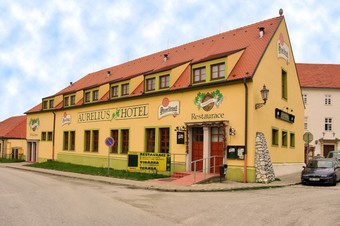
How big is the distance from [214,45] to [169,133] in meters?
6.94

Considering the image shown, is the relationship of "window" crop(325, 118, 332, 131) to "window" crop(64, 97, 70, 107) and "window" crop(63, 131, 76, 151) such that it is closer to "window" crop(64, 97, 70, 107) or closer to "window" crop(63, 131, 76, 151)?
"window" crop(63, 131, 76, 151)

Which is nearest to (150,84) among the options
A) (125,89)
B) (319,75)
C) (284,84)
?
(125,89)

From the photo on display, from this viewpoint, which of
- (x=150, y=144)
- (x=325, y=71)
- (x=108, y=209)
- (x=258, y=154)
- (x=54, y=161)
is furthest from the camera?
(x=325, y=71)

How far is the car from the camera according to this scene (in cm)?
1888

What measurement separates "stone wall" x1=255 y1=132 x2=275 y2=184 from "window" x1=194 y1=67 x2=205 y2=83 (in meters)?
4.85

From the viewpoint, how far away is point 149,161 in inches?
911

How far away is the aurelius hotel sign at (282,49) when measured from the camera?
23.2m

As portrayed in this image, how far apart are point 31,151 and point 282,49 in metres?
29.4

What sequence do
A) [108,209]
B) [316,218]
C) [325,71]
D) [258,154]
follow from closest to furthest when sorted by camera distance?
1. [316,218]
2. [108,209]
3. [258,154]
4. [325,71]

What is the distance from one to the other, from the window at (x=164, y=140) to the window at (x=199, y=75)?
3867 millimetres

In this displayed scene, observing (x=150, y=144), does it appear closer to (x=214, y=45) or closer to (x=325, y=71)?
(x=214, y=45)

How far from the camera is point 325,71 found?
52875 millimetres

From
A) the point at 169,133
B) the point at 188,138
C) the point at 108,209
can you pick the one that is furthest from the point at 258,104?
the point at 108,209

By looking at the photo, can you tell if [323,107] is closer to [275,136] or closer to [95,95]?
[275,136]
